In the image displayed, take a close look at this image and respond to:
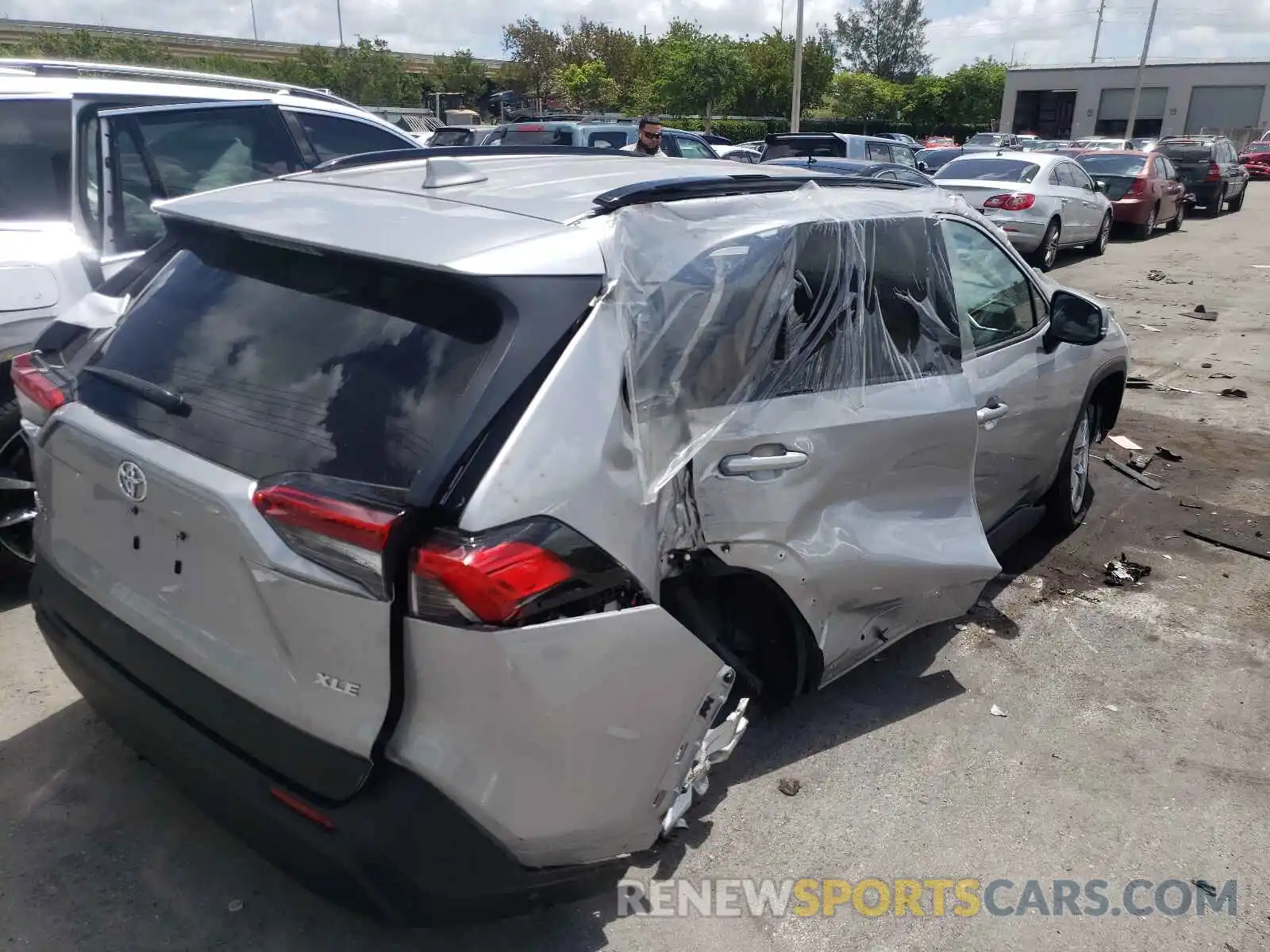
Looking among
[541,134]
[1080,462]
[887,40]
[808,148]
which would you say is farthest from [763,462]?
[887,40]

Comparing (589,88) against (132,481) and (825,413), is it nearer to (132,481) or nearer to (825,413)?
(825,413)

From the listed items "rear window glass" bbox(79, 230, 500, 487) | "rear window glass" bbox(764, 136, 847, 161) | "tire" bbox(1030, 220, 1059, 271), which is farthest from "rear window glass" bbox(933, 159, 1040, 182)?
"rear window glass" bbox(79, 230, 500, 487)

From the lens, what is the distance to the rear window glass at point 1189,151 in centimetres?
2281

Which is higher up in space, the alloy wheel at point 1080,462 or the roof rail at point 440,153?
the roof rail at point 440,153

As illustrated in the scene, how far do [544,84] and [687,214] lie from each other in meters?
62.6

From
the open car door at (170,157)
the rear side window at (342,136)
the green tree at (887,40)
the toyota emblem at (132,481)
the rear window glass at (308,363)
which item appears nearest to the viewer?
the rear window glass at (308,363)

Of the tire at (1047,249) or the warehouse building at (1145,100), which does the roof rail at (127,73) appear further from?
the warehouse building at (1145,100)

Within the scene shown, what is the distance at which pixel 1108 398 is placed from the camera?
5297 millimetres

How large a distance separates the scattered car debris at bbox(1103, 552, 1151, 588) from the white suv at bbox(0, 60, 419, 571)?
455cm

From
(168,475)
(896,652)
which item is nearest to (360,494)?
(168,475)

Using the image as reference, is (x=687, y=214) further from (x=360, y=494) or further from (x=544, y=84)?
(x=544, y=84)

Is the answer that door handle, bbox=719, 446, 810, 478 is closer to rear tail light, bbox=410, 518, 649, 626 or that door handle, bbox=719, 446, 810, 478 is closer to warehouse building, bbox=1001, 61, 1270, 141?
rear tail light, bbox=410, 518, 649, 626

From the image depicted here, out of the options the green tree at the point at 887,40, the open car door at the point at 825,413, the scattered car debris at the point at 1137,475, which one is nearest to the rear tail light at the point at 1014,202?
the scattered car debris at the point at 1137,475

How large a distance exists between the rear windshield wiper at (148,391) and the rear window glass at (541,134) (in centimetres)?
1248
